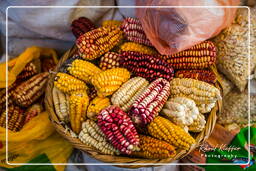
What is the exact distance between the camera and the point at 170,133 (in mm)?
1196

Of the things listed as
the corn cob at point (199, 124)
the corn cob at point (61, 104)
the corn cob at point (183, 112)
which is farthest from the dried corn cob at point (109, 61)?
the corn cob at point (199, 124)

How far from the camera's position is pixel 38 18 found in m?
1.70

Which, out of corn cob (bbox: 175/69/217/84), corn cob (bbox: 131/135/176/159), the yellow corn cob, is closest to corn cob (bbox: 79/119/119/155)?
corn cob (bbox: 131/135/176/159)

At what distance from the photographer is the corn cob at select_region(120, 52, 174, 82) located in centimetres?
134

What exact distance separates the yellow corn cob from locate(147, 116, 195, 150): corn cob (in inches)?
14.7

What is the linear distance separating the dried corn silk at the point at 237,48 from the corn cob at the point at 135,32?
37cm

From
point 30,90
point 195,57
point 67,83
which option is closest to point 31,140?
point 30,90

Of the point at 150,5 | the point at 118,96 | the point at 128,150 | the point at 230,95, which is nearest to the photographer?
the point at 128,150

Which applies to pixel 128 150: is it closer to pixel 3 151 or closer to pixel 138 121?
pixel 138 121

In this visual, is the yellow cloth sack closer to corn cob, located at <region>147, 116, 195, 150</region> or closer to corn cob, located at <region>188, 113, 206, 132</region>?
corn cob, located at <region>147, 116, 195, 150</region>

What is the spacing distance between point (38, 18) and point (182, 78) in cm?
90

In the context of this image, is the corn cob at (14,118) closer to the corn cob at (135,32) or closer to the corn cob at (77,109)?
the corn cob at (77,109)

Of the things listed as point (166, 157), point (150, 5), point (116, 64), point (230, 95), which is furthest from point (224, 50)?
point (166, 157)

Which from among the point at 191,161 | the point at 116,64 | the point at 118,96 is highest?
the point at 116,64
